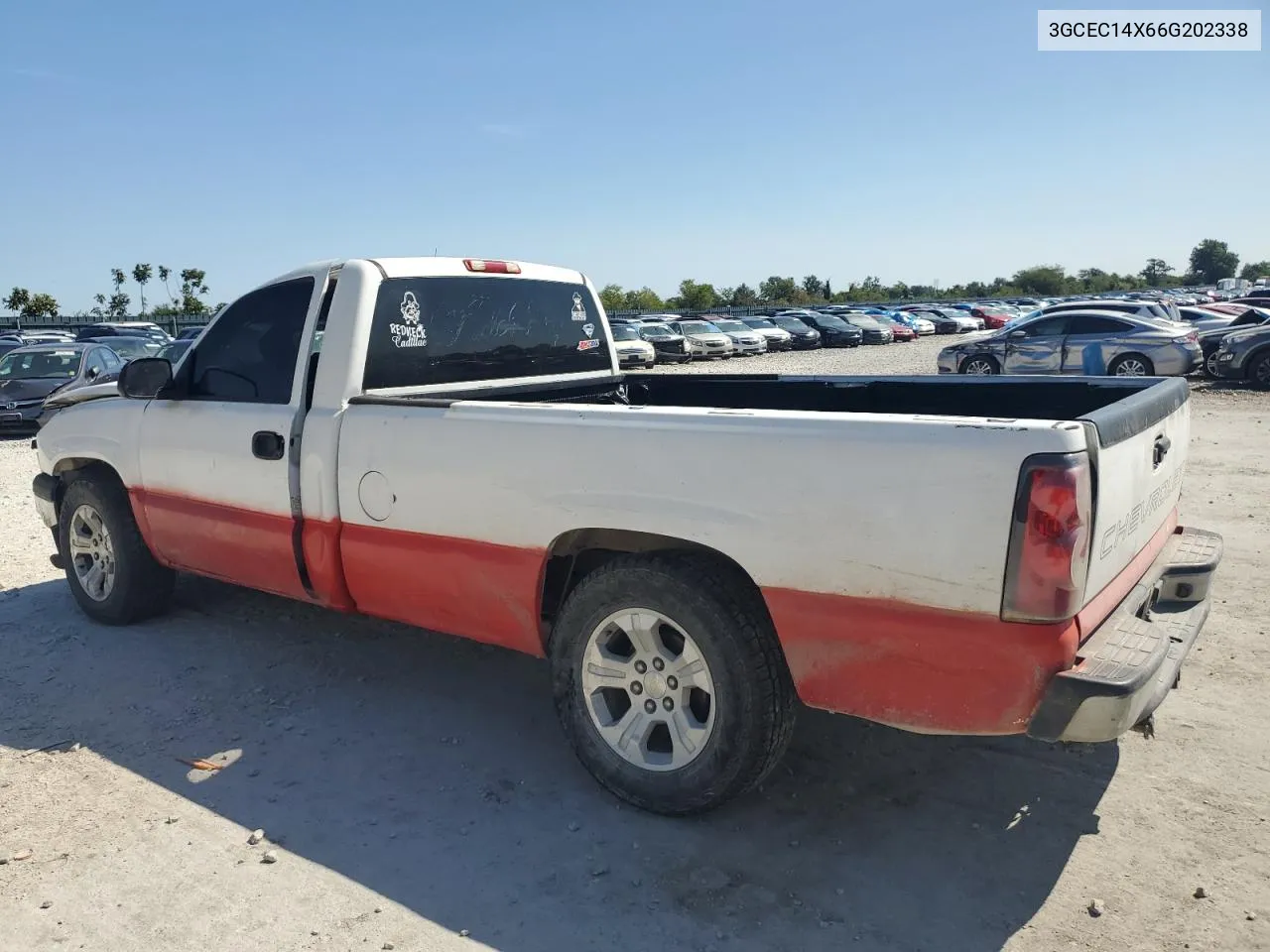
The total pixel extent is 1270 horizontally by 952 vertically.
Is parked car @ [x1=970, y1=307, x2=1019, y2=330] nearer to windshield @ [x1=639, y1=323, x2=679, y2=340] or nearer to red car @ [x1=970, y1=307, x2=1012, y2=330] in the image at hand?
red car @ [x1=970, y1=307, x2=1012, y2=330]

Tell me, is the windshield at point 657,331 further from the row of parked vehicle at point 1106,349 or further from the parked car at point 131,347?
the parked car at point 131,347

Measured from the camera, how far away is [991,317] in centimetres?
5219

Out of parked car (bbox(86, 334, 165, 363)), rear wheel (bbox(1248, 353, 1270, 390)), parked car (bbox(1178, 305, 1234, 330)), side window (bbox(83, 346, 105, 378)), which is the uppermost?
parked car (bbox(86, 334, 165, 363))

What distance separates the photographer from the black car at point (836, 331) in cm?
4078

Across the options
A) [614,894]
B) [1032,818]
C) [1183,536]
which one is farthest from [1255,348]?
[614,894]

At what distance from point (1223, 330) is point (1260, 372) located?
14.6 ft

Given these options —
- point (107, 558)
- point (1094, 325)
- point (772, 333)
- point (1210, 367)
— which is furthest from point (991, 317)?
point (107, 558)

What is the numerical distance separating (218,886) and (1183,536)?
404 cm

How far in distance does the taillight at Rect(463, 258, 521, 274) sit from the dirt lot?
80.7 inches

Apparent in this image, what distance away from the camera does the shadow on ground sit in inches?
119

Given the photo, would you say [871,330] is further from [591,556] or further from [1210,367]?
[591,556]

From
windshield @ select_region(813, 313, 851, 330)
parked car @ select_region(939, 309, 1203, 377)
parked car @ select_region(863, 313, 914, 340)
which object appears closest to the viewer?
parked car @ select_region(939, 309, 1203, 377)

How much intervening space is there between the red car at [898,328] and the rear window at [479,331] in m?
40.3

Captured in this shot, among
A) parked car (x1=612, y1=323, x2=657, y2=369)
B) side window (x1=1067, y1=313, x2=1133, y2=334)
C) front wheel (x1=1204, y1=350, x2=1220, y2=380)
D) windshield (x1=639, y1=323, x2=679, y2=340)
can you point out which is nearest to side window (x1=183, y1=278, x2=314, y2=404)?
side window (x1=1067, y1=313, x2=1133, y2=334)
